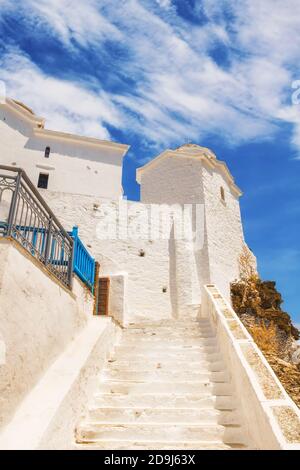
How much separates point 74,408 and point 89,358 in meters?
0.94

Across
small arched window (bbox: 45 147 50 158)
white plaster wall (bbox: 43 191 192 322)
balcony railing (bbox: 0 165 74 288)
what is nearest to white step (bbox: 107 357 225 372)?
balcony railing (bbox: 0 165 74 288)

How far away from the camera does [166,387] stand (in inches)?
210

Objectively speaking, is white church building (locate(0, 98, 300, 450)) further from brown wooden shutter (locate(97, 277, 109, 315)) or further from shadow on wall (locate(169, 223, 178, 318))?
shadow on wall (locate(169, 223, 178, 318))

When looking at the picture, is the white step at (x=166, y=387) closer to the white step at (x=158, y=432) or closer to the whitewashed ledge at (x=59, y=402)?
the whitewashed ledge at (x=59, y=402)

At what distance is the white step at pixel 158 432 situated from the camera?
13.8ft

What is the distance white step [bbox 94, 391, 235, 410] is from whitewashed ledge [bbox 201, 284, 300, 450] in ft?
0.89

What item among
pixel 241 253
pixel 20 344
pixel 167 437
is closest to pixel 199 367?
pixel 167 437

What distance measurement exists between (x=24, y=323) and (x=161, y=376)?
8.82 ft

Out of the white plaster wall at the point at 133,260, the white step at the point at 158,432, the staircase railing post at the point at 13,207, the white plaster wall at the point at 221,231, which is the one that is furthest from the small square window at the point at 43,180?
the white step at the point at 158,432

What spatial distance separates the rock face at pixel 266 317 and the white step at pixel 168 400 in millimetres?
10178

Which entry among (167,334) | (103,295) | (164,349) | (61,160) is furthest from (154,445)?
(61,160)

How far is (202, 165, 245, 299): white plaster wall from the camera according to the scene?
15.7m

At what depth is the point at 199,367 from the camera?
5.95 meters
